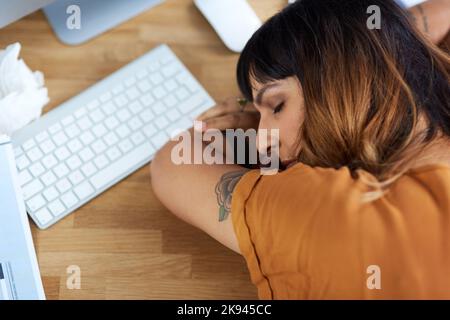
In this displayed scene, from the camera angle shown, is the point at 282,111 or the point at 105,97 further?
the point at 105,97

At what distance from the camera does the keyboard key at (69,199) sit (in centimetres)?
76

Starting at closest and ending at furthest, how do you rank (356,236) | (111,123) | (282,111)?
(356,236) → (282,111) → (111,123)

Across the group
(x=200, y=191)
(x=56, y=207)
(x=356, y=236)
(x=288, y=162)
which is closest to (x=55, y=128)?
(x=56, y=207)

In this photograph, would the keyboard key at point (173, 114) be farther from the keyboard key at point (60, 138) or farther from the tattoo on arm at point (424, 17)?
the tattoo on arm at point (424, 17)

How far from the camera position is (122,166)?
0.79 metres

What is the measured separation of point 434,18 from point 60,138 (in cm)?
60

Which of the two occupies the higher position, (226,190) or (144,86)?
(144,86)

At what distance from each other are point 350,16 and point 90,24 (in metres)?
0.42

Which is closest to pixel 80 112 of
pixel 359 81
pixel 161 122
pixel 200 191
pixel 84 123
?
pixel 84 123

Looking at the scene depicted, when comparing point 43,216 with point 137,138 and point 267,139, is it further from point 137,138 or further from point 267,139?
point 267,139

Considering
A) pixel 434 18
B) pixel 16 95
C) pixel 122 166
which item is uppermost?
pixel 16 95

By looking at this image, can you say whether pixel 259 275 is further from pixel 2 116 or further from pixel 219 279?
pixel 2 116

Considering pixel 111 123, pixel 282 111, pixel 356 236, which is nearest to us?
pixel 356 236

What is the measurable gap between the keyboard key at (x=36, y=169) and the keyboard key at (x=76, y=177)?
4cm
